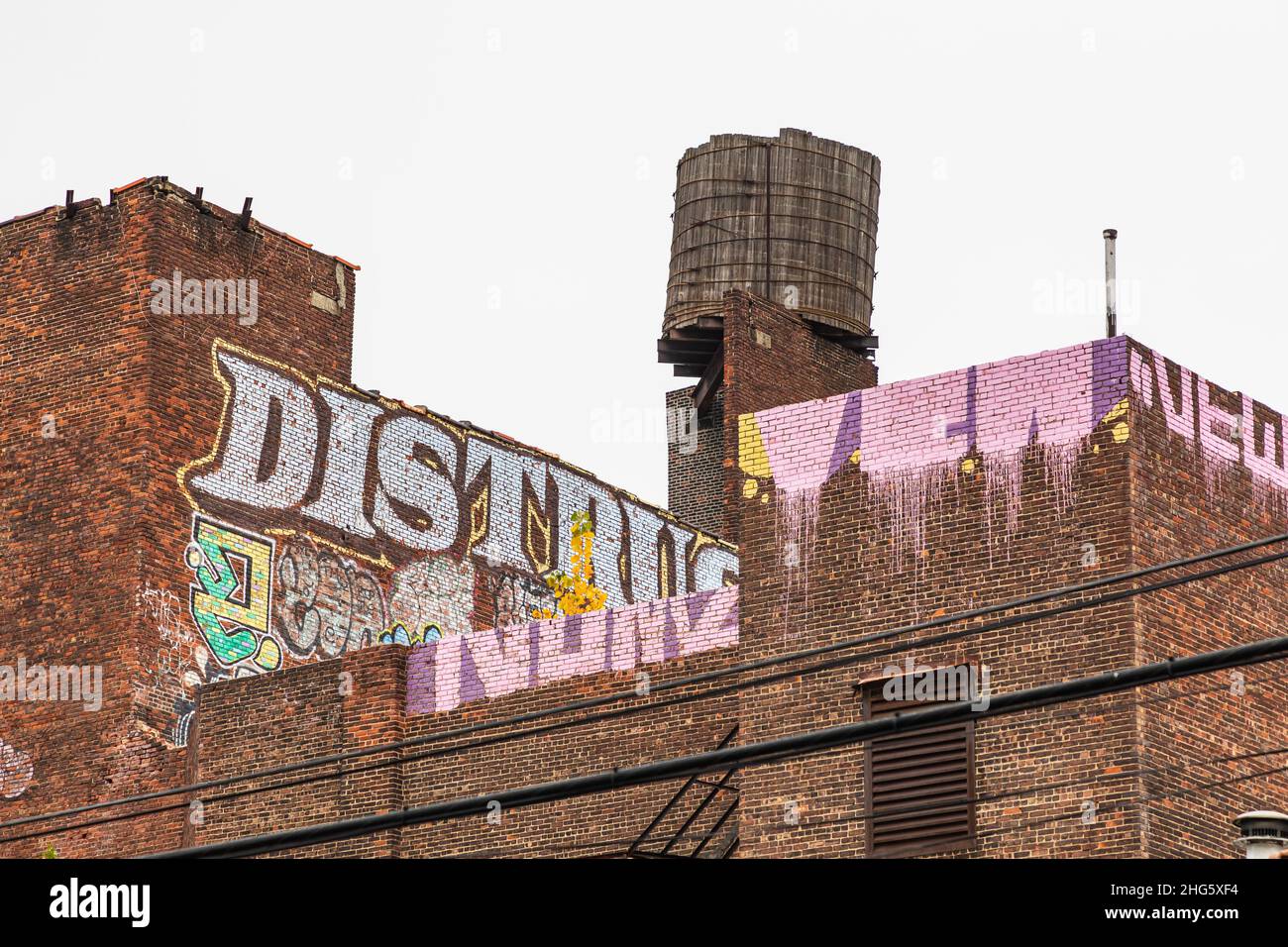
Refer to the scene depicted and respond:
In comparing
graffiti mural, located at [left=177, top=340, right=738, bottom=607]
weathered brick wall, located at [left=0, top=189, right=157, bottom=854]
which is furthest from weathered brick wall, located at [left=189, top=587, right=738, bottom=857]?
graffiti mural, located at [left=177, top=340, right=738, bottom=607]

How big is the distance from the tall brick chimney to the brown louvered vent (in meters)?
19.2

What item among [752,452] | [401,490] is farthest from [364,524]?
[752,452]

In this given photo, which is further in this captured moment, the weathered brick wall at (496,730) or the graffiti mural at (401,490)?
the graffiti mural at (401,490)

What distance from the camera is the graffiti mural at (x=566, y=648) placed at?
26.0 meters

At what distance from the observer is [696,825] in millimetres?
25250

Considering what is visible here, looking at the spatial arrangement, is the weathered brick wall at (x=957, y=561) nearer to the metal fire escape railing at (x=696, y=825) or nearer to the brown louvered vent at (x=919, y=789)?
the brown louvered vent at (x=919, y=789)

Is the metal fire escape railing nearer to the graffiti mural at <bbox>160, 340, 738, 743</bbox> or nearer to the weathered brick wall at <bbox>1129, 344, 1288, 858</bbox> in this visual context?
the weathered brick wall at <bbox>1129, 344, 1288, 858</bbox>

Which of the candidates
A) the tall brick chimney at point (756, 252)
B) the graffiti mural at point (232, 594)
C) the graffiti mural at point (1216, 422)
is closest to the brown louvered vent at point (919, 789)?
the graffiti mural at point (1216, 422)

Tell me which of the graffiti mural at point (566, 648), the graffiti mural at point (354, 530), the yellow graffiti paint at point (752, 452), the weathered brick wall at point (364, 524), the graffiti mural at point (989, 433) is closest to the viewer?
the graffiti mural at point (989, 433)

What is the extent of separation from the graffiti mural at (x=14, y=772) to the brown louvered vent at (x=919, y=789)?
42.1ft

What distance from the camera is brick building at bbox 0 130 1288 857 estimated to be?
23.0 meters

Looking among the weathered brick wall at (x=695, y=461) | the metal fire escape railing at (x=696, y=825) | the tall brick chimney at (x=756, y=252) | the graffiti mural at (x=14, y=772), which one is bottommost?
the metal fire escape railing at (x=696, y=825)

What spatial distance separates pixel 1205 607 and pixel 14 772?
15707 millimetres

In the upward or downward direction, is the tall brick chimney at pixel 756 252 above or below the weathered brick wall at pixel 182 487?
above
